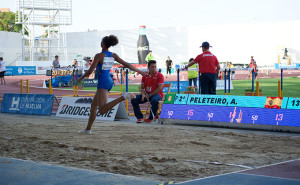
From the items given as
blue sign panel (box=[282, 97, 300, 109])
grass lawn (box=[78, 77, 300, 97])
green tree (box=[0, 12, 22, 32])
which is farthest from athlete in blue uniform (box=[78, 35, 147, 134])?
green tree (box=[0, 12, 22, 32])

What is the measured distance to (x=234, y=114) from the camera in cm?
1141

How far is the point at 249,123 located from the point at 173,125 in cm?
191

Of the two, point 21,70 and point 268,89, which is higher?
point 21,70

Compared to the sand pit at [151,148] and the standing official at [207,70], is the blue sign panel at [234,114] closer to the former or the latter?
the sand pit at [151,148]

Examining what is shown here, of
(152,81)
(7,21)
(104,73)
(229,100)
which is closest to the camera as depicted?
(104,73)

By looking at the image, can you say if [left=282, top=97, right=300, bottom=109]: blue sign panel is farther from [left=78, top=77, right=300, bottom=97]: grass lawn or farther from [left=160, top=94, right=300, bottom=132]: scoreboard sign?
[left=78, top=77, right=300, bottom=97]: grass lawn

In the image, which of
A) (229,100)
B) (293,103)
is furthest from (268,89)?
(293,103)

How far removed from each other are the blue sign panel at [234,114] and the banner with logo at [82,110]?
1474 mm

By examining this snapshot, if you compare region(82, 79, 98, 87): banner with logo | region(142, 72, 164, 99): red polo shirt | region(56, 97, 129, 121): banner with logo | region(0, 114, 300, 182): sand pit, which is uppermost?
region(142, 72, 164, 99): red polo shirt

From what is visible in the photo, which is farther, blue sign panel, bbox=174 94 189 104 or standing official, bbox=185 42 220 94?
standing official, bbox=185 42 220 94

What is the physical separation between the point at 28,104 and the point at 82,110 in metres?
2.37

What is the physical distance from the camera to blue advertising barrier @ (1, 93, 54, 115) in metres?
15.2

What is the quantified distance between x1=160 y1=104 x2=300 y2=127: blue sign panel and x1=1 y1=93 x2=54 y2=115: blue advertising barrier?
4287mm

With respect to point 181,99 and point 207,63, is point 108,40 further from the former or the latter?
point 207,63
